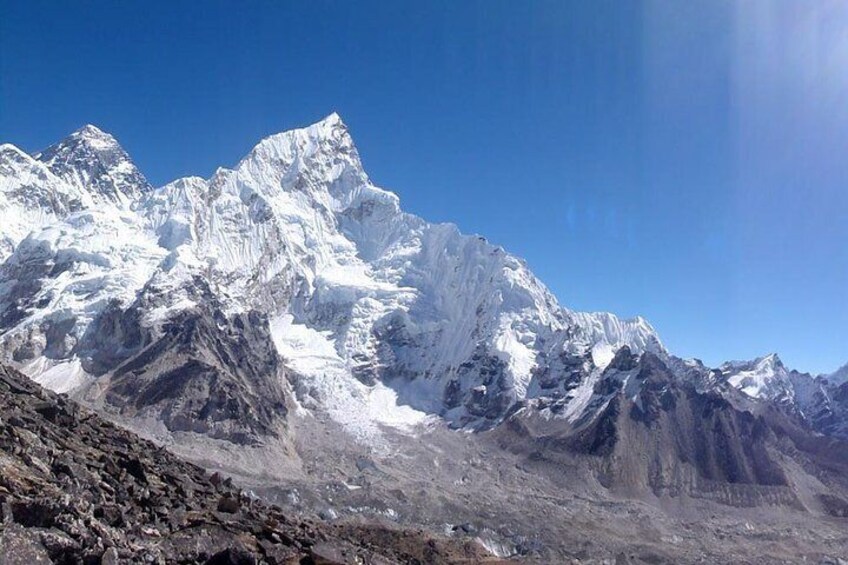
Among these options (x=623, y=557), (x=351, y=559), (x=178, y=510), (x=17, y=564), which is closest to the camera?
(x=17, y=564)

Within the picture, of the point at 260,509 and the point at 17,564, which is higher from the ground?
the point at 260,509

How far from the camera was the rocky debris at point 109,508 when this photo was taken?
28156mm

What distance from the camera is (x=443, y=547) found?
325 ft

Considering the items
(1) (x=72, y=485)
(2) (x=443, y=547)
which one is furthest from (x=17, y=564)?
(2) (x=443, y=547)

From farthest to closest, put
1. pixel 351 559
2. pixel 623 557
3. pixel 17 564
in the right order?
pixel 623 557
pixel 351 559
pixel 17 564

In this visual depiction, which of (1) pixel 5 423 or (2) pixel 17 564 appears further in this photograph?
(1) pixel 5 423

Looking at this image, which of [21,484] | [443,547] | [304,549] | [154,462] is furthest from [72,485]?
[443,547]

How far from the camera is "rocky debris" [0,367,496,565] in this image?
2816cm

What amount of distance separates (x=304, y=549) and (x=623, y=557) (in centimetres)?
17061

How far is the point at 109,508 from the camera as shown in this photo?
3256 centimetres

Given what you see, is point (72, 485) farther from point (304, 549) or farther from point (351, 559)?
point (351, 559)

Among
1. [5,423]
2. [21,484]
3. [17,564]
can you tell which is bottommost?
[17,564]

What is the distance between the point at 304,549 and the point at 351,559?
3750mm

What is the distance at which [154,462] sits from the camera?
49219mm
